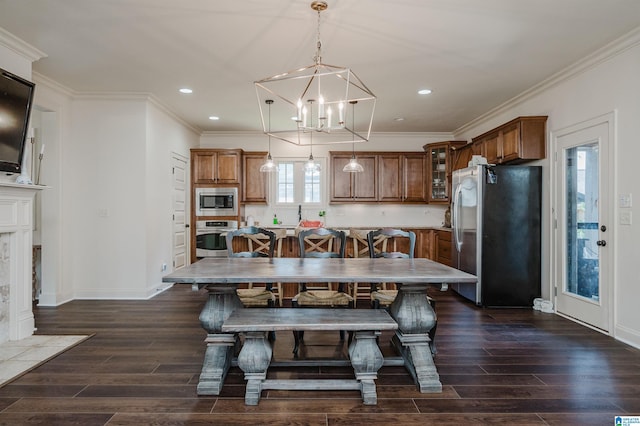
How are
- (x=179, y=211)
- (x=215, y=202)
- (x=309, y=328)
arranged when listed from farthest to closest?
1. (x=215, y=202)
2. (x=179, y=211)
3. (x=309, y=328)

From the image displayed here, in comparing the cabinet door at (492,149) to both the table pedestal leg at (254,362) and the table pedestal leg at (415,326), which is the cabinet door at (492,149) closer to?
the table pedestal leg at (415,326)

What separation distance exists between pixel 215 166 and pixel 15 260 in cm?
380

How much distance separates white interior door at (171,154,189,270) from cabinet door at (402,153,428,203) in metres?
4.00

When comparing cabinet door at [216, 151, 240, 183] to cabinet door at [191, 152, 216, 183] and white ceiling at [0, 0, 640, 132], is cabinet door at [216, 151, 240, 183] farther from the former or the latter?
white ceiling at [0, 0, 640, 132]

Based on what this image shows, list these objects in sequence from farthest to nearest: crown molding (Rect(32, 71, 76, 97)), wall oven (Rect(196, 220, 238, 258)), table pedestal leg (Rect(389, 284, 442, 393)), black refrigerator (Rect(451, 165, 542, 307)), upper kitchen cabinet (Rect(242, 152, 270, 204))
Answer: upper kitchen cabinet (Rect(242, 152, 270, 204)), wall oven (Rect(196, 220, 238, 258)), black refrigerator (Rect(451, 165, 542, 307)), crown molding (Rect(32, 71, 76, 97)), table pedestal leg (Rect(389, 284, 442, 393))

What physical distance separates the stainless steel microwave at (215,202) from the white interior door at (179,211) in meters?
0.28

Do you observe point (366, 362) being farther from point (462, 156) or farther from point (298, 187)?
point (298, 187)

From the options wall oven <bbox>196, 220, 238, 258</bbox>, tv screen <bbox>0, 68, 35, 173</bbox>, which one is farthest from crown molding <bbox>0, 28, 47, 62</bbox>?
wall oven <bbox>196, 220, 238, 258</bbox>

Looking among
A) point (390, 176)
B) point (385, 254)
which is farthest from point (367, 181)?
point (385, 254)

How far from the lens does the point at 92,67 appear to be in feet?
13.0

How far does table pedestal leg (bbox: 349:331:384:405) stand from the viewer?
225 cm

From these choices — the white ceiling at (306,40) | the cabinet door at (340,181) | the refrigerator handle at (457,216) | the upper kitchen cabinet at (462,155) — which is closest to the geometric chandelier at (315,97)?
the white ceiling at (306,40)

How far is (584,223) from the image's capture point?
3908 mm

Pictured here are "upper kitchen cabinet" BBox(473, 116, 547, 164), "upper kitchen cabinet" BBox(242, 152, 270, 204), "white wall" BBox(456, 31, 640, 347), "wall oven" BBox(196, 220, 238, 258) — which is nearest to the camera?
"white wall" BBox(456, 31, 640, 347)
